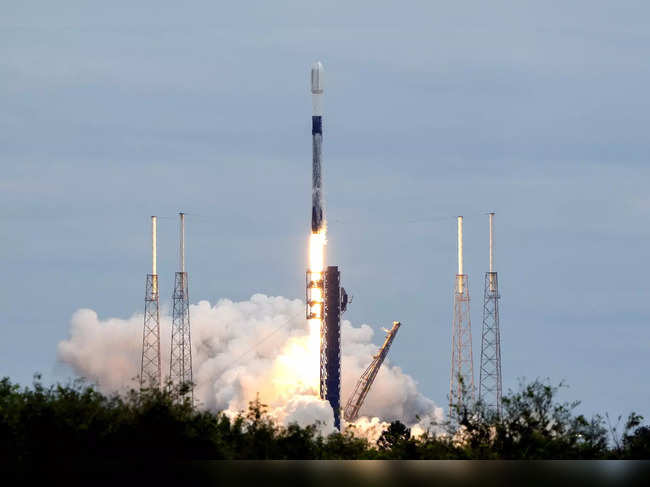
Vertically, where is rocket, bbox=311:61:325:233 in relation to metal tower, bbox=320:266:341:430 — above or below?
above

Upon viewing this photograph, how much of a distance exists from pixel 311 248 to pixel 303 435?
176 feet

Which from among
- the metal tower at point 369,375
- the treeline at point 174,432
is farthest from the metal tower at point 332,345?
the treeline at point 174,432

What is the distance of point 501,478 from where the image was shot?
3481cm

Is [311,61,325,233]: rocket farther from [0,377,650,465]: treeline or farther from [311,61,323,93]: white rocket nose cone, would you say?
[0,377,650,465]: treeline

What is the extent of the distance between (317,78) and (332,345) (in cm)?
2248

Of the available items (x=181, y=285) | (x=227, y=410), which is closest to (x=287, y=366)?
(x=227, y=410)

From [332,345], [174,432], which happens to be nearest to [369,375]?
[332,345]

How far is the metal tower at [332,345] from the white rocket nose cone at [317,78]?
14.8 m

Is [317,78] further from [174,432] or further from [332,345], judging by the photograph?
[174,432]

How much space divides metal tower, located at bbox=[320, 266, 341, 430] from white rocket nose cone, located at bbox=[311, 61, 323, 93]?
14804mm

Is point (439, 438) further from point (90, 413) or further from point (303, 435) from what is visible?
point (90, 413)

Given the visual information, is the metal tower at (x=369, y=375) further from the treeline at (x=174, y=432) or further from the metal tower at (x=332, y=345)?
the treeline at (x=174, y=432)

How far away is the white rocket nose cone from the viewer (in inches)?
4308

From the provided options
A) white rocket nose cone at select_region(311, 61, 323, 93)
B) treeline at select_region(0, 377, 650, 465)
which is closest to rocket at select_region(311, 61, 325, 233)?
white rocket nose cone at select_region(311, 61, 323, 93)
